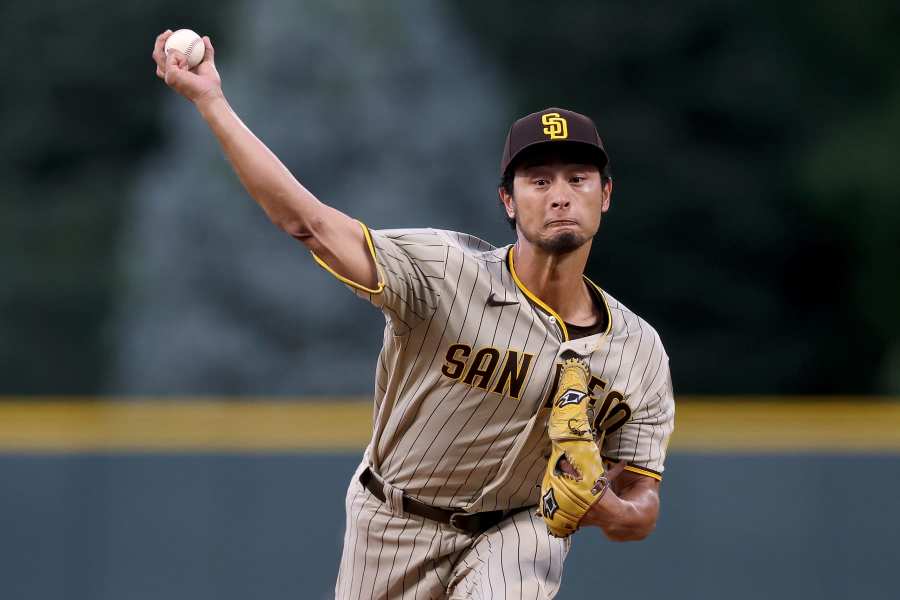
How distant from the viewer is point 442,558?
12.8ft

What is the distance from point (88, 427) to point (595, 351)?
11.5 ft

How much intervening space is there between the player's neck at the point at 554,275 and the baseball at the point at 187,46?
0.98 metres

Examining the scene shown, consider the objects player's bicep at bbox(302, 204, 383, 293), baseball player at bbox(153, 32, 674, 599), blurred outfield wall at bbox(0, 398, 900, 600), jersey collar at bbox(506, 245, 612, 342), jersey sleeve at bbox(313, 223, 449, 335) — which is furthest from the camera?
blurred outfield wall at bbox(0, 398, 900, 600)

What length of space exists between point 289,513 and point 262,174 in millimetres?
3590

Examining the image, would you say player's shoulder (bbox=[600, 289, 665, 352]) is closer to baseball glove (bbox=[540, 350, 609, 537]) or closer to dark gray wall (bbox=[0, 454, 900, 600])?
baseball glove (bbox=[540, 350, 609, 537])

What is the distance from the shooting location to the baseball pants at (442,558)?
378 centimetres

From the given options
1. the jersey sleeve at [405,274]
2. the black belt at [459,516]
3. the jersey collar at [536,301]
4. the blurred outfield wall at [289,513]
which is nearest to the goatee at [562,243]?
the jersey collar at [536,301]

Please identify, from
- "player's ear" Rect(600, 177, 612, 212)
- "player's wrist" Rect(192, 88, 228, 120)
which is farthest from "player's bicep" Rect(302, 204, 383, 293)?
"player's ear" Rect(600, 177, 612, 212)

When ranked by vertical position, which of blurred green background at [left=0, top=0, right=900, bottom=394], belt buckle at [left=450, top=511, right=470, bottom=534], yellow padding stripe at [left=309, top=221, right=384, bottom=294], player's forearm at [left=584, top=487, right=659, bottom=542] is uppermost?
blurred green background at [left=0, top=0, right=900, bottom=394]

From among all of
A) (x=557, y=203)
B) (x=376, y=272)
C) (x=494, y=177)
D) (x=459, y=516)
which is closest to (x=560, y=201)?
(x=557, y=203)

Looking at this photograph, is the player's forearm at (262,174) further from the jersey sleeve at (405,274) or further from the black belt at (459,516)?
the black belt at (459,516)

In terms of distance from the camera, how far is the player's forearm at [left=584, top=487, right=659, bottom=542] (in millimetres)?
3535

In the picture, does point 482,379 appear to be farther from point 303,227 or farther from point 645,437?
point 303,227

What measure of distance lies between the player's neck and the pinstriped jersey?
0.03m
